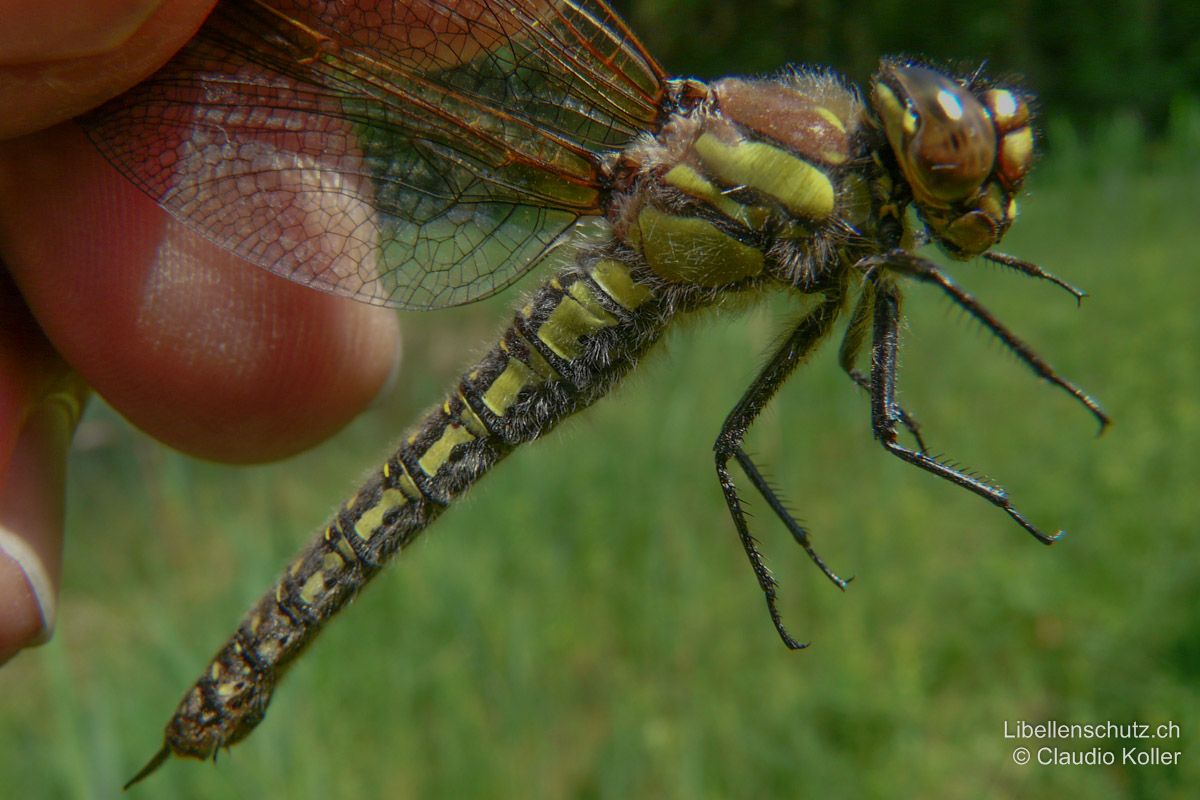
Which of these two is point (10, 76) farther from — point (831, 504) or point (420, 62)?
point (831, 504)

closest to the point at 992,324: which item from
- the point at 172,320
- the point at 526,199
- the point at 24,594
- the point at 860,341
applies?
the point at 860,341

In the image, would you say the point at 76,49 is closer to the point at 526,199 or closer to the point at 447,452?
the point at 526,199

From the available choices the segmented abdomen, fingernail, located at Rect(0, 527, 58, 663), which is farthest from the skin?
the segmented abdomen

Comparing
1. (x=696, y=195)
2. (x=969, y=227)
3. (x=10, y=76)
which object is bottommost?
(x=10, y=76)

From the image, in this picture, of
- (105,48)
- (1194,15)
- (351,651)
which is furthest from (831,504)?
(1194,15)

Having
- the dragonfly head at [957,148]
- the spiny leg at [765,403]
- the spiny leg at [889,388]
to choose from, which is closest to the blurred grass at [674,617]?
the spiny leg at [765,403]
